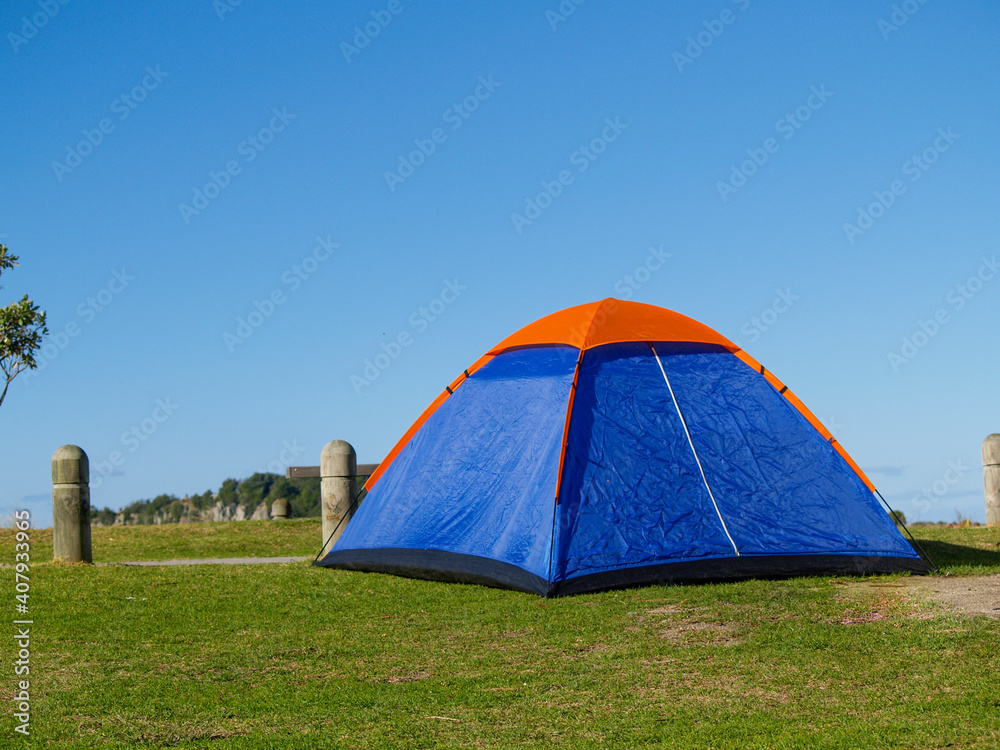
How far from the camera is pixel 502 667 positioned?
21.7 ft

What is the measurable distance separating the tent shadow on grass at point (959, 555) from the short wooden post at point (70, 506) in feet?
32.7

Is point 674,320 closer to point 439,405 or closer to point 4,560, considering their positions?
point 439,405

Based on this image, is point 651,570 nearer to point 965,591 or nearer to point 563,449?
point 563,449

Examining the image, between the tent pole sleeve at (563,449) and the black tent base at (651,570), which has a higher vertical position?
the tent pole sleeve at (563,449)

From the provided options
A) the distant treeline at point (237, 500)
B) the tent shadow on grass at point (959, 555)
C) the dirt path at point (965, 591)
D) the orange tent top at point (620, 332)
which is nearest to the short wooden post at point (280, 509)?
the orange tent top at point (620, 332)

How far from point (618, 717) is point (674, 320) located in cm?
655

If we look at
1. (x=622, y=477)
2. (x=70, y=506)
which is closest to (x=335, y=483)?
(x=70, y=506)

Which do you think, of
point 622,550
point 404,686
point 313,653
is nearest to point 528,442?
point 622,550

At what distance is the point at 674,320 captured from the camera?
37.0ft

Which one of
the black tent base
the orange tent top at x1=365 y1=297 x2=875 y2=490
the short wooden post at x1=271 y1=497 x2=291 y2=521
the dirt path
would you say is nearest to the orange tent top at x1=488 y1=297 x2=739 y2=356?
the orange tent top at x1=365 y1=297 x2=875 y2=490

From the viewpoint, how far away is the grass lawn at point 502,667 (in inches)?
203

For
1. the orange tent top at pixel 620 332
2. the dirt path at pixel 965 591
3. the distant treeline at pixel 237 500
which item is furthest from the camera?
the distant treeline at pixel 237 500

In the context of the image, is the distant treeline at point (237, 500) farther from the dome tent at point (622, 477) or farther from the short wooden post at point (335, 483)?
the dome tent at point (622, 477)

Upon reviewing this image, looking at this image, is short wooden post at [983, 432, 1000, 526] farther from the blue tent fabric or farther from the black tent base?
the blue tent fabric
